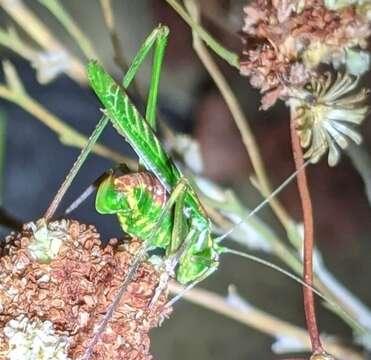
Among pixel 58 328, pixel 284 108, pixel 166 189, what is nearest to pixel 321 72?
pixel 284 108

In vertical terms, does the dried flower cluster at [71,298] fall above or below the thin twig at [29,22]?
below

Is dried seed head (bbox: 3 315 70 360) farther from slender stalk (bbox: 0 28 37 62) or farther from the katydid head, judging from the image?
slender stalk (bbox: 0 28 37 62)

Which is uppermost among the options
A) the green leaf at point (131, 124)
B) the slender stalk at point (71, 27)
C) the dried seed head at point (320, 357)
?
the slender stalk at point (71, 27)

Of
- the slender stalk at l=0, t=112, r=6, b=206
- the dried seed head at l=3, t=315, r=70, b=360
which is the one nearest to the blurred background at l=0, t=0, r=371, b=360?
the slender stalk at l=0, t=112, r=6, b=206

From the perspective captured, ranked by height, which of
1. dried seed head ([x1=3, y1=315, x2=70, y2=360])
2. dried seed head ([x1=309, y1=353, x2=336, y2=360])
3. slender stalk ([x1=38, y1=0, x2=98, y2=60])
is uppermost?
slender stalk ([x1=38, y1=0, x2=98, y2=60])

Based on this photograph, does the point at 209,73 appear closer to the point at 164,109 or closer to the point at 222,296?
the point at 164,109

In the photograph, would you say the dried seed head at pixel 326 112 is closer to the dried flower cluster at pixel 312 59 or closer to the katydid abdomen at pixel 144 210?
the dried flower cluster at pixel 312 59

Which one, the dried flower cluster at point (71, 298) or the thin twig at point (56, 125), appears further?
the thin twig at point (56, 125)

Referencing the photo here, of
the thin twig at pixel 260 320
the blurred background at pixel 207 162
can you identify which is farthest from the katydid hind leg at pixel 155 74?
the thin twig at pixel 260 320
